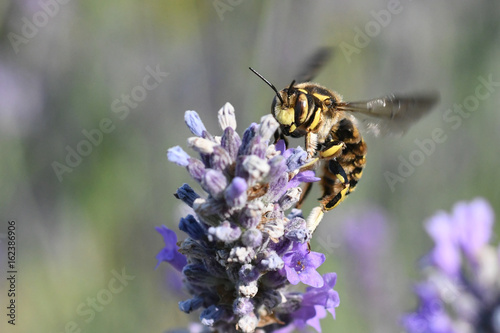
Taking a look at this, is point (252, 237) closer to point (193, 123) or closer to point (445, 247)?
point (193, 123)

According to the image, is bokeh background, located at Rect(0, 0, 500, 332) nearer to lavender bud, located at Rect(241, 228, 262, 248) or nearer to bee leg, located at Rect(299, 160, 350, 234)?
bee leg, located at Rect(299, 160, 350, 234)

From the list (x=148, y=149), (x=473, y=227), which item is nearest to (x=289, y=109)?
(x=473, y=227)

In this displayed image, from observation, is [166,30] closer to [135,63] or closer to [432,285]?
[135,63]

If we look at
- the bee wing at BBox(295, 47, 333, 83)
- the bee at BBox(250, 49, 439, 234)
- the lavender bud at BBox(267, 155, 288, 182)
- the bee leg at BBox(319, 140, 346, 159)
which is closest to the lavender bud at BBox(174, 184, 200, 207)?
the lavender bud at BBox(267, 155, 288, 182)

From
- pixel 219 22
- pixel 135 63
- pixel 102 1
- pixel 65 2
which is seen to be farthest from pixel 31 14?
pixel 219 22

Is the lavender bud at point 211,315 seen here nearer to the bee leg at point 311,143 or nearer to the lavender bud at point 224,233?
the lavender bud at point 224,233

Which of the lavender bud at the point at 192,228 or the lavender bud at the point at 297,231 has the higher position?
the lavender bud at the point at 297,231

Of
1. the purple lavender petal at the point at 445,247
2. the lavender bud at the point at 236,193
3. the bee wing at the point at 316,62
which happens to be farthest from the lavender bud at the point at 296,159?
the purple lavender petal at the point at 445,247
